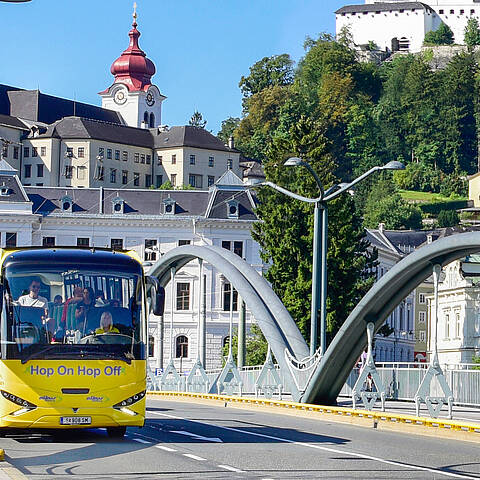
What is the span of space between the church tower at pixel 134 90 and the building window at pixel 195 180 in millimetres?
20674

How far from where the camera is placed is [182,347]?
88.8 metres

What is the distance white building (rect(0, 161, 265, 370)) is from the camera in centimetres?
8838

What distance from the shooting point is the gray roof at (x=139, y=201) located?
9188 centimetres

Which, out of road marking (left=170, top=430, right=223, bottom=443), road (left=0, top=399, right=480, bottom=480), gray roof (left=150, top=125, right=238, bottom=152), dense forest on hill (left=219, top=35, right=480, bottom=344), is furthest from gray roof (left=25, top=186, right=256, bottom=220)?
road marking (left=170, top=430, right=223, bottom=443)

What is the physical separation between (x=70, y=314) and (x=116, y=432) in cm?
256

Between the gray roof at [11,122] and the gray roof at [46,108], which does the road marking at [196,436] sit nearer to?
the gray roof at [11,122]

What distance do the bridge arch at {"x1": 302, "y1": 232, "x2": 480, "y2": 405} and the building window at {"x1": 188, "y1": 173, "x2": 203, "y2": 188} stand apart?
115 m

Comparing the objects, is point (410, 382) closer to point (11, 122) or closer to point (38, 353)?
point (38, 353)

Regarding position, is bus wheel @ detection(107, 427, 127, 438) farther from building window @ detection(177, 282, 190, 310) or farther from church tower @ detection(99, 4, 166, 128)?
church tower @ detection(99, 4, 166, 128)

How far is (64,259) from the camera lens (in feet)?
69.6

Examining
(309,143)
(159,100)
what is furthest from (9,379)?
(159,100)

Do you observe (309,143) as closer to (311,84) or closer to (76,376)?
(76,376)

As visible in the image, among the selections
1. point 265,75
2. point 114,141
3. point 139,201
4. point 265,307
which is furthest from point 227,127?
point 265,307

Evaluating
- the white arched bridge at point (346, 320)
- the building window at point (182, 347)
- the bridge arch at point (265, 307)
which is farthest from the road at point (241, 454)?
the building window at point (182, 347)
